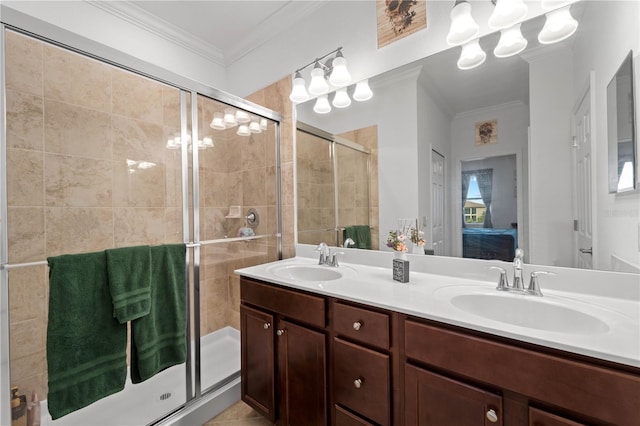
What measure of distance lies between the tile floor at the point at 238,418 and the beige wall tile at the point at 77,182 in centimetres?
153

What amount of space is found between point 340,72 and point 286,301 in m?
1.44

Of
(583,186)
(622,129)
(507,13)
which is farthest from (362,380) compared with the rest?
(507,13)

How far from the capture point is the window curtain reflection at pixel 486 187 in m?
1.33

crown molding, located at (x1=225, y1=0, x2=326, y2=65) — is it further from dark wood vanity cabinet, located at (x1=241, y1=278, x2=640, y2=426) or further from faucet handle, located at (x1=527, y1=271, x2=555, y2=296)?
faucet handle, located at (x1=527, y1=271, x2=555, y2=296)

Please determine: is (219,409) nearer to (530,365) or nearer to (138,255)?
(138,255)

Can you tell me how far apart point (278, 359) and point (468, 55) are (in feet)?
5.94

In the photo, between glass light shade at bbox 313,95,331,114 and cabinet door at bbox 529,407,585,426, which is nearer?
cabinet door at bbox 529,407,585,426

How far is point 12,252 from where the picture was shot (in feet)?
4.50

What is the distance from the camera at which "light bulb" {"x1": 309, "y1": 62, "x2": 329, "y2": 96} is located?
1.84 m

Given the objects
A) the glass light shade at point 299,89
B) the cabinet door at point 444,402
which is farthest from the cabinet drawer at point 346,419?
the glass light shade at point 299,89

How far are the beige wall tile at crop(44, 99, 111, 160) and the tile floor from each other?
1.80 metres

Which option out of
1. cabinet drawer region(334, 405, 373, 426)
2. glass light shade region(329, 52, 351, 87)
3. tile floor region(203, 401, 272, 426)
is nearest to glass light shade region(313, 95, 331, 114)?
glass light shade region(329, 52, 351, 87)

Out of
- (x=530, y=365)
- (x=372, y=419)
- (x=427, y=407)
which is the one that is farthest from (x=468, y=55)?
(x=372, y=419)

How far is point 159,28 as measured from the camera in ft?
6.91
